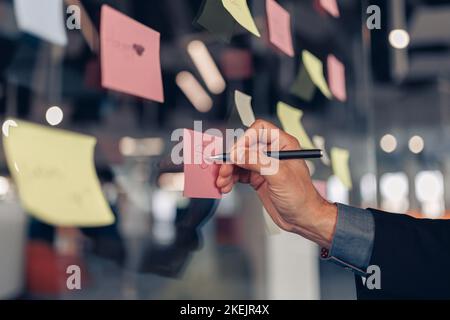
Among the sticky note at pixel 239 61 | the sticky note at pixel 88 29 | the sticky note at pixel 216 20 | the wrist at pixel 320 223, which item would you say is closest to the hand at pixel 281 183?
the wrist at pixel 320 223

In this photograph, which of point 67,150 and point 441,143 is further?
point 441,143

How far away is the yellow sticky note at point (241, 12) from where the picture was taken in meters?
0.66

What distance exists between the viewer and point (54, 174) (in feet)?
1.62

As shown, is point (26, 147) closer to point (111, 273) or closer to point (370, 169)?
point (370, 169)

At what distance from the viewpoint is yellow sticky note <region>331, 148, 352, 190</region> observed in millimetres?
1075

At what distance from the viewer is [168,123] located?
634 cm

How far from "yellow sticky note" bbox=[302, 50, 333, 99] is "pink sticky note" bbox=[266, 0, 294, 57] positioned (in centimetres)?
8

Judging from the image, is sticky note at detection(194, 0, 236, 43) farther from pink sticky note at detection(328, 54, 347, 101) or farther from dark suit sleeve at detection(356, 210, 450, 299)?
pink sticky note at detection(328, 54, 347, 101)

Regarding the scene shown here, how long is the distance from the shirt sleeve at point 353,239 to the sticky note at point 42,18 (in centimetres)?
43

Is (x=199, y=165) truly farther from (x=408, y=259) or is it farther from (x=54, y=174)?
(x=408, y=259)

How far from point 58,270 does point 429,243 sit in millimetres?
3118

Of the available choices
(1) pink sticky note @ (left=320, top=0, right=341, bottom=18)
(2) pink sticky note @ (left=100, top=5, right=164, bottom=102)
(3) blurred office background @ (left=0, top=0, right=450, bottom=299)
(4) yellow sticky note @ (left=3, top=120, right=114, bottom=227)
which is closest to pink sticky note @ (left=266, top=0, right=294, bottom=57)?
(3) blurred office background @ (left=0, top=0, right=450, bottom=299)

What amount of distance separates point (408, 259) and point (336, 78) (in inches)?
20.9

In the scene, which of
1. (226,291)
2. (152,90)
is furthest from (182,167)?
(226,291)
